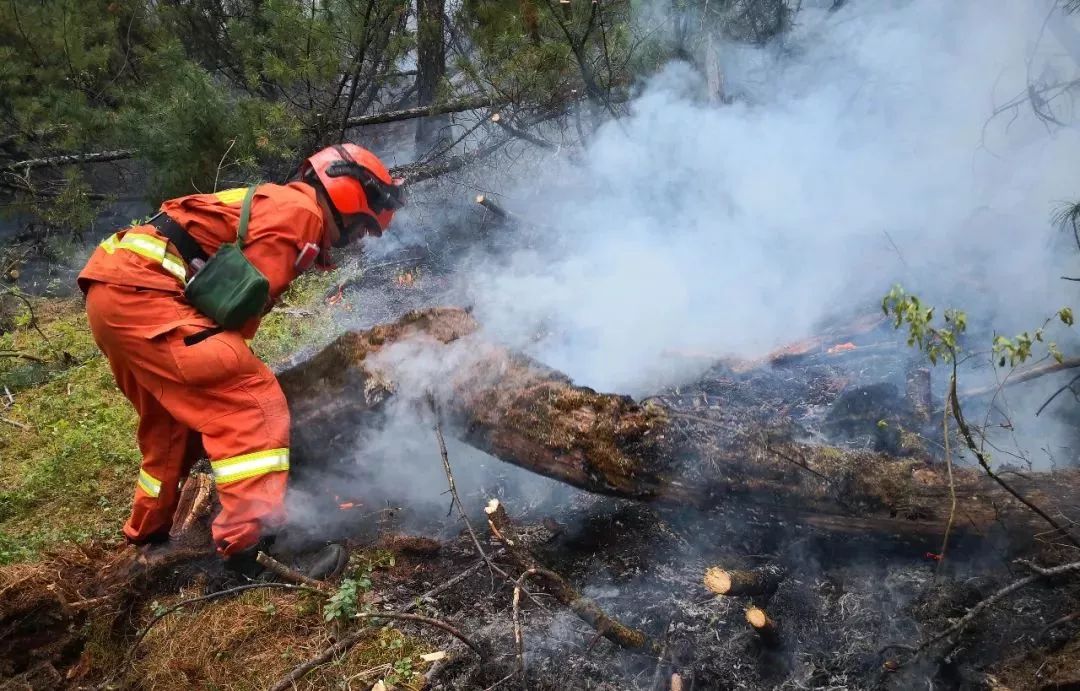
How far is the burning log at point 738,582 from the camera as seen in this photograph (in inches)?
99.9

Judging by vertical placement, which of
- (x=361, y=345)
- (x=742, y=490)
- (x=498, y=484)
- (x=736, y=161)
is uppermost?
(x=736, y=161)

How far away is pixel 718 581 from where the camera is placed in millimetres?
2551

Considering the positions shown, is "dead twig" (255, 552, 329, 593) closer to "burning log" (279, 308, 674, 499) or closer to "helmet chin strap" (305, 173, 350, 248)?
"burning log" (279, 308, 674, 499)

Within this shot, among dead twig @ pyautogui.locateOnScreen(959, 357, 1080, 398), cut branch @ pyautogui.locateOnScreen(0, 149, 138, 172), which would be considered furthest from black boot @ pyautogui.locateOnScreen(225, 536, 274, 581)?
cut branch @ pyautogui.locateOnScreen(0, 149, 138, 172)

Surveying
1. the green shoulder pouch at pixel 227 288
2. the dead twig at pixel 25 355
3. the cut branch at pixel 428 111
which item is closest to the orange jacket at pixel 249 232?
the green shoulder pouch at pixel 227 288

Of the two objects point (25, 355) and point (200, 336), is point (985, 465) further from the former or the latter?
point (25, 355)

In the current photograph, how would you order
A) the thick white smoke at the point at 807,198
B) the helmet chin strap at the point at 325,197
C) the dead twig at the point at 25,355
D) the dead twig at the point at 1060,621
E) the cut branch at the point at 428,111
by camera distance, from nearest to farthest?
1. the dead twig at the point at 1060,621
2. the helmet chin strap at the point at 325,197
3. the thick white smoke at the point at 807,198
4. the dead twig at the point at 25,355
5. the cut branch at the point at 428,111

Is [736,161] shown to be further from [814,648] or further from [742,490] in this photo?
[814,648]

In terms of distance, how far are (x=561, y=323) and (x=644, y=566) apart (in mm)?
2146

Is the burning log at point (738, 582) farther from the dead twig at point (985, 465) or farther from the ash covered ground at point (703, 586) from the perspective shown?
the dead twig at point (985, 465)

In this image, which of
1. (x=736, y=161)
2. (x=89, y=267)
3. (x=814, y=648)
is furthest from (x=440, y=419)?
(x=736, y=161)

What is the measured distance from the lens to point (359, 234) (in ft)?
11.6

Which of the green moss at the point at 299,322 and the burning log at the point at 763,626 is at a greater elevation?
the green moss at the point at 299,322

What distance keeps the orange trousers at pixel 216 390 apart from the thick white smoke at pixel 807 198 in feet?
6.53
